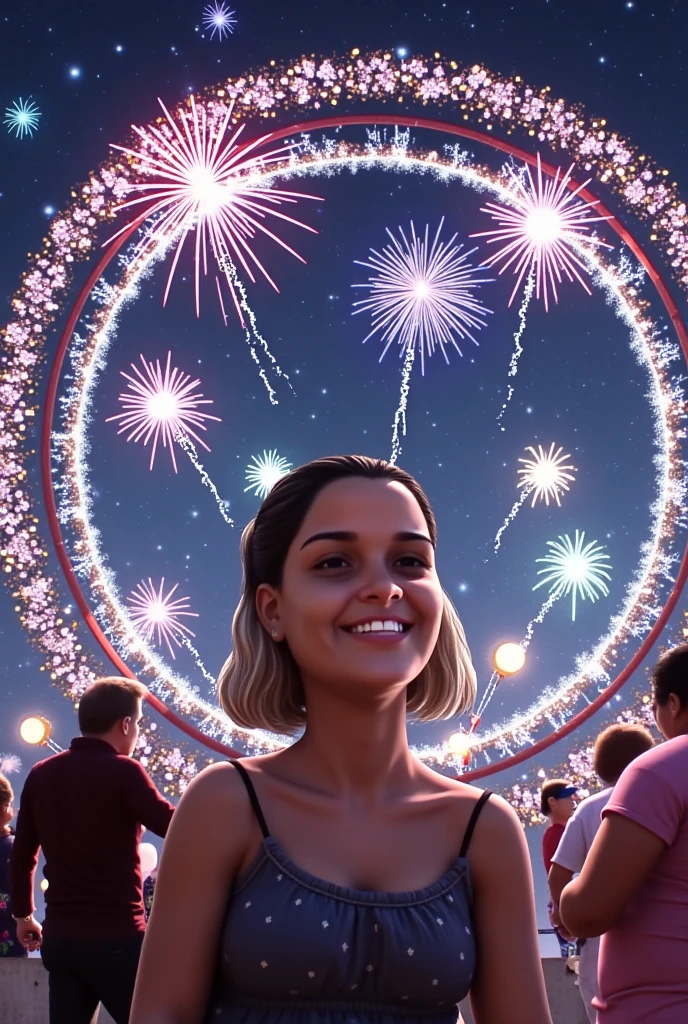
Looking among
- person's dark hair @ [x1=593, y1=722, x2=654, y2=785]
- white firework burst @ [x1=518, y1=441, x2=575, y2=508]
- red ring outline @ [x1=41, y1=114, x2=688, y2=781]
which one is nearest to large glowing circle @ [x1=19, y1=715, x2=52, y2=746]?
red ring outline @ [x1=41, y1=114, x2=688, y2=781]

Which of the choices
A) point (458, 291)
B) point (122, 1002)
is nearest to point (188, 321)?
point (458, 291)

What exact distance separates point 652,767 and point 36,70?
12.0 metres

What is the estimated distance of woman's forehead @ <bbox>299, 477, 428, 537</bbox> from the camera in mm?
1546

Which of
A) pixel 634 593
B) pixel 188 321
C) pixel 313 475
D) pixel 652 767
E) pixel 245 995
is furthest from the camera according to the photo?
pixel 188 321

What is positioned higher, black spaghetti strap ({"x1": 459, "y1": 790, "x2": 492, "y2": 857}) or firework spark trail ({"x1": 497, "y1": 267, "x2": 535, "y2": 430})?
firework spark trail ({"x1": 497, "y1": 267, "x2": 535, "y2": 430})

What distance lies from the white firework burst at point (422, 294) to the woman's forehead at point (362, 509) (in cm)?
1053

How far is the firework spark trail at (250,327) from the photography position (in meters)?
12.4

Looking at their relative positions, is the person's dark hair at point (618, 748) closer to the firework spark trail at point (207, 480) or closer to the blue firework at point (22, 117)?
the firework spark trail at point (207, 480)

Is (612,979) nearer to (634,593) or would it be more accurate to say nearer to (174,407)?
(634,593)

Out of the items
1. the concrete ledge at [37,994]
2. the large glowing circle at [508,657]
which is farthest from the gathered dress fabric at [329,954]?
the large glowing circle at [508,657]

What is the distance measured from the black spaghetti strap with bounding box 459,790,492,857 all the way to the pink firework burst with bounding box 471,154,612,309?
1017 cm

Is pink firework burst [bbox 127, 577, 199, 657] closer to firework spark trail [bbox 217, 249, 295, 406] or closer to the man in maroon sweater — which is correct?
firework spark trail [bbox 217, 249, 295, 406]

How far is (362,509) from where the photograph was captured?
155 centimetres

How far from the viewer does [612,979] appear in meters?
2.09
